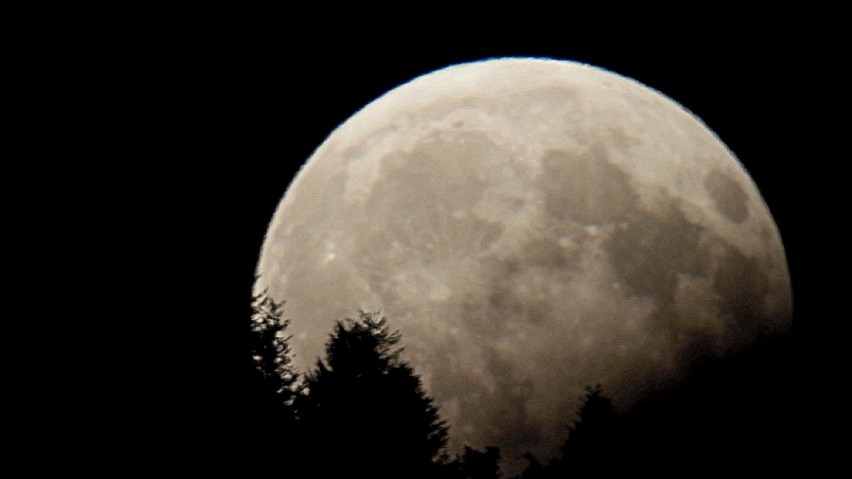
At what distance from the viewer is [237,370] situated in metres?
6.40

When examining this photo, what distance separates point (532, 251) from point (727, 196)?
414 cm

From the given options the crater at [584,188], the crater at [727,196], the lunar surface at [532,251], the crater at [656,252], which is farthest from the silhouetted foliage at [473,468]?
the crater at [727,196]

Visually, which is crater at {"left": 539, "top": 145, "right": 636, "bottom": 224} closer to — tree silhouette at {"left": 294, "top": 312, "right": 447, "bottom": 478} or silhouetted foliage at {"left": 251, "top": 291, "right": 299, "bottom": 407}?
tree silhouette at {"left": 294, "top": 312, "right": 447, "bottom": 478}

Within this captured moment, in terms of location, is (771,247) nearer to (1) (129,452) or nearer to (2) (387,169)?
(2) (387,169)

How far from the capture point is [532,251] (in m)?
11.8

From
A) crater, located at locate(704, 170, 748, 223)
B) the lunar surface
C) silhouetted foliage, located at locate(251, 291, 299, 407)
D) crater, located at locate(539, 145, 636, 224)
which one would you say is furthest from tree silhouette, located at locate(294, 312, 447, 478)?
crater, located at locate(704, 170, 748, 223)

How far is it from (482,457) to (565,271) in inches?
158

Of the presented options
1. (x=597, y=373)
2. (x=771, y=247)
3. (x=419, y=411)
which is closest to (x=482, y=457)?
(x=419, y=411)

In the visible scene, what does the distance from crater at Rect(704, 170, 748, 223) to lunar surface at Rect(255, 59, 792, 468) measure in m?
0.03

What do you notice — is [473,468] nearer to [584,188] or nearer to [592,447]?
[592,447]

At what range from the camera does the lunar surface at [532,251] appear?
36.9 feet

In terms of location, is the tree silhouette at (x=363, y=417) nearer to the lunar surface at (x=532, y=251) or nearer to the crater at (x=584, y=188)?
the lunar surface at (x=532, y=251)

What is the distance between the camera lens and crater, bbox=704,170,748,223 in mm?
13016

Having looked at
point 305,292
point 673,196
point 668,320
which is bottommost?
point 668,320
